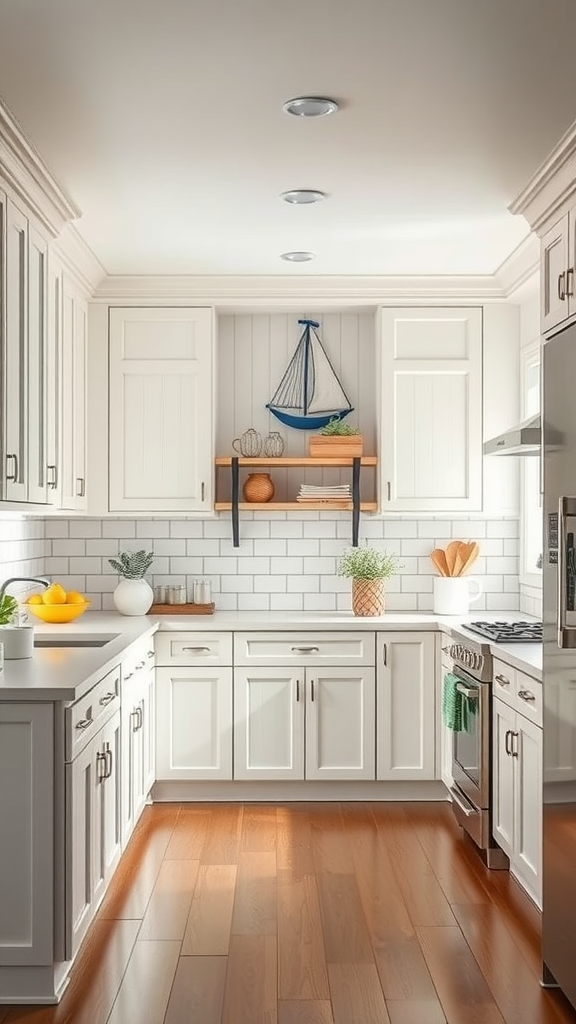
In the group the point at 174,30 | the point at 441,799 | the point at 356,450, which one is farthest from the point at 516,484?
the point at 174,30

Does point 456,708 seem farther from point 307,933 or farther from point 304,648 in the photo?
point 307,933

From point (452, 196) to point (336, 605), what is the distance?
245 centimetres

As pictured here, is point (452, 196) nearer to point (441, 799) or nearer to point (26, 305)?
point (26, 305)

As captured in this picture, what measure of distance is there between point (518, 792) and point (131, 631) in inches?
70.5

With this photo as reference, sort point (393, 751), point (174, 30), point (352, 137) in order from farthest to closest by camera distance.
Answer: point (393, 751) < point (352, 137) < point (174, 30)

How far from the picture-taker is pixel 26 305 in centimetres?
374

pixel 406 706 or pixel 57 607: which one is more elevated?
pixel 57 607

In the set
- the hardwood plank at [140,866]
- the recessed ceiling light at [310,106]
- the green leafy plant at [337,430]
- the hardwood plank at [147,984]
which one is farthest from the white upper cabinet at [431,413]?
the hardwood plank at [147,984]

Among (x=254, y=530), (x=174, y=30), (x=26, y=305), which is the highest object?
(x=174, y=30)

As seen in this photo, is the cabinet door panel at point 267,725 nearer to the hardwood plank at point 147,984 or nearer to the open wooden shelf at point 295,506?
the open wooden shelf at point 295,506

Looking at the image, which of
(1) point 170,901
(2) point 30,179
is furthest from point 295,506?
(2) point 30,179

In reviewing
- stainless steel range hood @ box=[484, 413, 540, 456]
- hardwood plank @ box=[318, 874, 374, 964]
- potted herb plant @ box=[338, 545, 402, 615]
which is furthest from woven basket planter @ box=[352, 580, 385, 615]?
hardwood plank @ box=[318, 874, 374, 964]

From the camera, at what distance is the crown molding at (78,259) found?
443cm

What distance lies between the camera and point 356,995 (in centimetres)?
305
